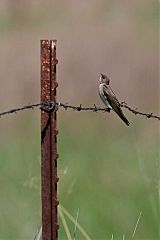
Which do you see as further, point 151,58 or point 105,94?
point 151,58

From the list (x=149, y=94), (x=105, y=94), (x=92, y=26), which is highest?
(x=92, y=26)

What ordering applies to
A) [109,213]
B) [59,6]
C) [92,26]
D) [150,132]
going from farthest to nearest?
[59,6] < [92,26] < [150,132] < [109,213]

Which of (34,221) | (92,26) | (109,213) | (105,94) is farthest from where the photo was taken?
(92,26)

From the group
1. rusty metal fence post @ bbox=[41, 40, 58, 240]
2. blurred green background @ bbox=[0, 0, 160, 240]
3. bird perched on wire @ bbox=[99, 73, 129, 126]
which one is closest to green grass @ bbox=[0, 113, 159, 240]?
blurred green background @ bbox=[0, 0, 160, 240]

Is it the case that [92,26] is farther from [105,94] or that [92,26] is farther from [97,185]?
[105,94]

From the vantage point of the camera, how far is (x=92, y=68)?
14.3 metres

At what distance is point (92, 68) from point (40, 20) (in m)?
2.48


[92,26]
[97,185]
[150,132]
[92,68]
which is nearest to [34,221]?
[97,185]

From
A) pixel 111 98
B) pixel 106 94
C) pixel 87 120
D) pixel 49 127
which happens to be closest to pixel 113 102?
pixel 111 98

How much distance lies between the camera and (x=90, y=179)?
455 inches

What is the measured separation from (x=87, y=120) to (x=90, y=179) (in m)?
1.72

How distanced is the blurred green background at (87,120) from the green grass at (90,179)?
0.4 inches

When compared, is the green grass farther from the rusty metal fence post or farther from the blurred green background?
the rusty metal fence post

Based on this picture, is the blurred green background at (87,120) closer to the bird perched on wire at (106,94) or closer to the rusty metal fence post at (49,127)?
the bird perched on wire at (106,94)
